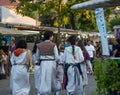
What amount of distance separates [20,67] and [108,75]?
3935mm

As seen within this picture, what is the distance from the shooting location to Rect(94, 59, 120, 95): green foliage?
7.81m

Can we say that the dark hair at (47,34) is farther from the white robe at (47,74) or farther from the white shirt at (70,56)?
the white shirt at (70,56)

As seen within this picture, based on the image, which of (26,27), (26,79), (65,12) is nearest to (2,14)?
(26,27)

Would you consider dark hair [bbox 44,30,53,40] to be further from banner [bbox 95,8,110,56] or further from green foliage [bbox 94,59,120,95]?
banner [bbox 95,8,110,56]

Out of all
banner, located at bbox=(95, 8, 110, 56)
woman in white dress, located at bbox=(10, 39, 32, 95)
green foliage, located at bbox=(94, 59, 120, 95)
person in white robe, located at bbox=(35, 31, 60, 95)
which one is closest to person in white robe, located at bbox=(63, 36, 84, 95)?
person in white robe, located at bbox=(35, 31, 60, 95)

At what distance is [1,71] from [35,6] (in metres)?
7.50

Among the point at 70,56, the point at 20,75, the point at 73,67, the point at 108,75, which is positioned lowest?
the point at 20,75

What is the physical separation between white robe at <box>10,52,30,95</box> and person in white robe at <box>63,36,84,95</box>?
110 cm

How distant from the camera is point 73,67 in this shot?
11.3 metres

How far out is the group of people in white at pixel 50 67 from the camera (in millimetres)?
10938

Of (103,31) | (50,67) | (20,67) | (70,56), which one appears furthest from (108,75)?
(20,67)

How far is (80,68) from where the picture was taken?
11336 mm

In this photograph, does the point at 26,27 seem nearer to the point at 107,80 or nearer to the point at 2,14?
the point at 2,14

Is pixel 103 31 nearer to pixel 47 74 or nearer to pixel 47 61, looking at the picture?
pixel 47 61
